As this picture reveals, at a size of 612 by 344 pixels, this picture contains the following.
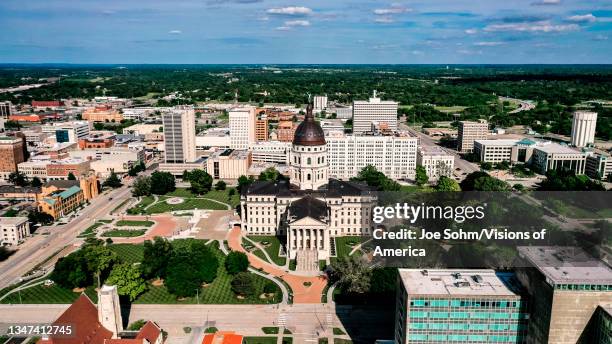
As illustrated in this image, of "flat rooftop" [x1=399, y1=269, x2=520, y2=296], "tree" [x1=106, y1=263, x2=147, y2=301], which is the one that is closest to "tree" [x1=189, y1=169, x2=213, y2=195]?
"tree" [x1=106, y1=263, x2=147, y2=301]

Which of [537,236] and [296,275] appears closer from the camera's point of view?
[537,236]

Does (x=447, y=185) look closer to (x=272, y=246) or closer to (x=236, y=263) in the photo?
(x=272, y=246)

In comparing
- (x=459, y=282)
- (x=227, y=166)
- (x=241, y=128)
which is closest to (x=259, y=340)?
(x=459, y=282)

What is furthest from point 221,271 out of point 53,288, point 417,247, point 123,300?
point 417,247

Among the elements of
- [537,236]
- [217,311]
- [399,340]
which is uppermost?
[537,236]

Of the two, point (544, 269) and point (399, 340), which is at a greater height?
point (544, 269)

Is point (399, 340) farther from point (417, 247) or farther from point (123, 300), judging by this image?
point (123, 300)
